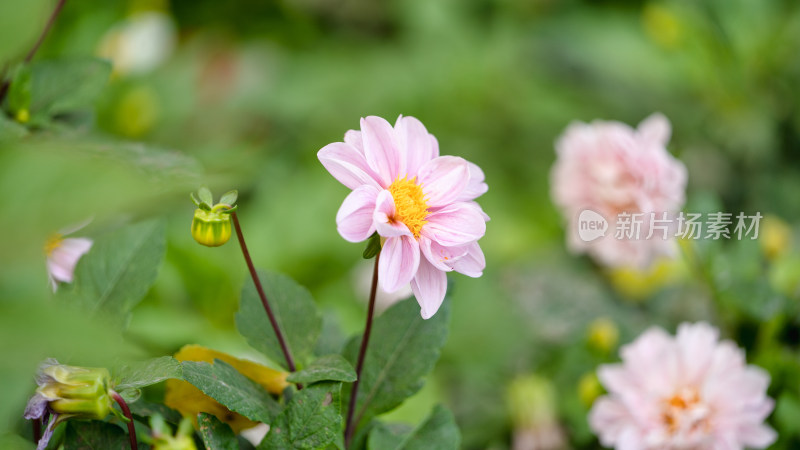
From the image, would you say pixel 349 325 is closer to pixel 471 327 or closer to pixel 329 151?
pixel 471 327

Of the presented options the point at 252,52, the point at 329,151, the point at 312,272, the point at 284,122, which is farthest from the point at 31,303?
the point at 252,52

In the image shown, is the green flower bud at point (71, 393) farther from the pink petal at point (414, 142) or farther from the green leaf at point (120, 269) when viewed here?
the pink petal at point (414, 142)

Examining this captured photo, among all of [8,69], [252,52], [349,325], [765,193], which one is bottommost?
[349,325]

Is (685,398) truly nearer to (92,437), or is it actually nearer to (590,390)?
(590,390)

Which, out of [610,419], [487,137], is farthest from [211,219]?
[487,137]

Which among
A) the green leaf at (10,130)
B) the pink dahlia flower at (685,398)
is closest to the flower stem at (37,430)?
the green leaf at (10,130)
